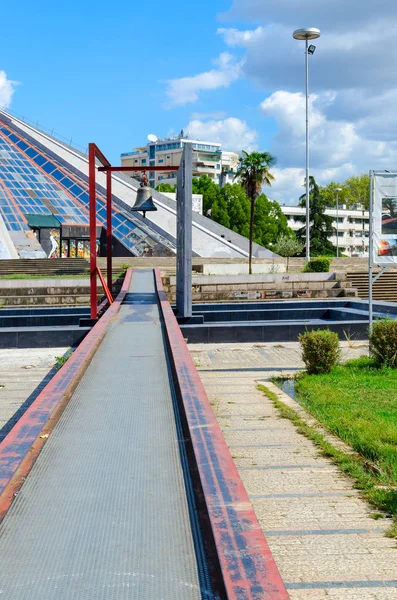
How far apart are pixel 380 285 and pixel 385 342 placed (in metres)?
18.1

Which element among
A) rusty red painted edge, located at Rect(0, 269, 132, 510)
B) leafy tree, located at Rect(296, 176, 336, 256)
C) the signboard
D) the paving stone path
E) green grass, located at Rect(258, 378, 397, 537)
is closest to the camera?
the paving stone path

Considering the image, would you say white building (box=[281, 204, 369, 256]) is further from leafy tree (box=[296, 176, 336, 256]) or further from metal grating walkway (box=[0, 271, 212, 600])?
metal grating walkway (box=[0, 271, 212, 600])

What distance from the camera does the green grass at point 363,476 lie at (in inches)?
164

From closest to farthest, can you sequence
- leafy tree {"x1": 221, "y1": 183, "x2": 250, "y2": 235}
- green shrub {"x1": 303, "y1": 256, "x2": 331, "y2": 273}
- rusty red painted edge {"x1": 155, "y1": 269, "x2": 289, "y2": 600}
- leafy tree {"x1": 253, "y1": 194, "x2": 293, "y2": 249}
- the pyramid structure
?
rusty red painted edge {"x1": 155, "y1": 269, "x2": 289, "y2": 600} < green shrub {"x1": 303, "y1": 256, "x2": 331, "y2": 273} < the pyramid structure < leafy tree {"x1": 253, "y1": 194, "x2": 293, "y2": 249} < leafy tree {"x1": 221, "y1": 183, "x2": 250, "y2": 235}

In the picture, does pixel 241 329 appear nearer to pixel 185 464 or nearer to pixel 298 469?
pixel 298 469

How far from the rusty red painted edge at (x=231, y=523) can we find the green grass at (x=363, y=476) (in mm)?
1069

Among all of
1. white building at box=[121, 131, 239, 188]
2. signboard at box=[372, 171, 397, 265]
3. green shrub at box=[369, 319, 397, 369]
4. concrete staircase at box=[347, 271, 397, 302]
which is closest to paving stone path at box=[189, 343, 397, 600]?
green shrub at box=[369, 319, 397, 369]

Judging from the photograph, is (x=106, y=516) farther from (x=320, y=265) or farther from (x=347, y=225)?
(x=347, y=225)

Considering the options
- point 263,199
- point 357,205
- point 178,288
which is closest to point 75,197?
point 263,199

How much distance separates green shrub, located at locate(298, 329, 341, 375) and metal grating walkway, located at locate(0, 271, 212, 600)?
4247 millimetres

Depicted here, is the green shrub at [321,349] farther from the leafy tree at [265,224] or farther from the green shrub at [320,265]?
the leafy tree at [265,224]

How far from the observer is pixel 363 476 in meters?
4.73

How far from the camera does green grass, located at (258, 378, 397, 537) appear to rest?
4.16 metres

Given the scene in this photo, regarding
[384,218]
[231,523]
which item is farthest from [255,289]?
[231,523]
